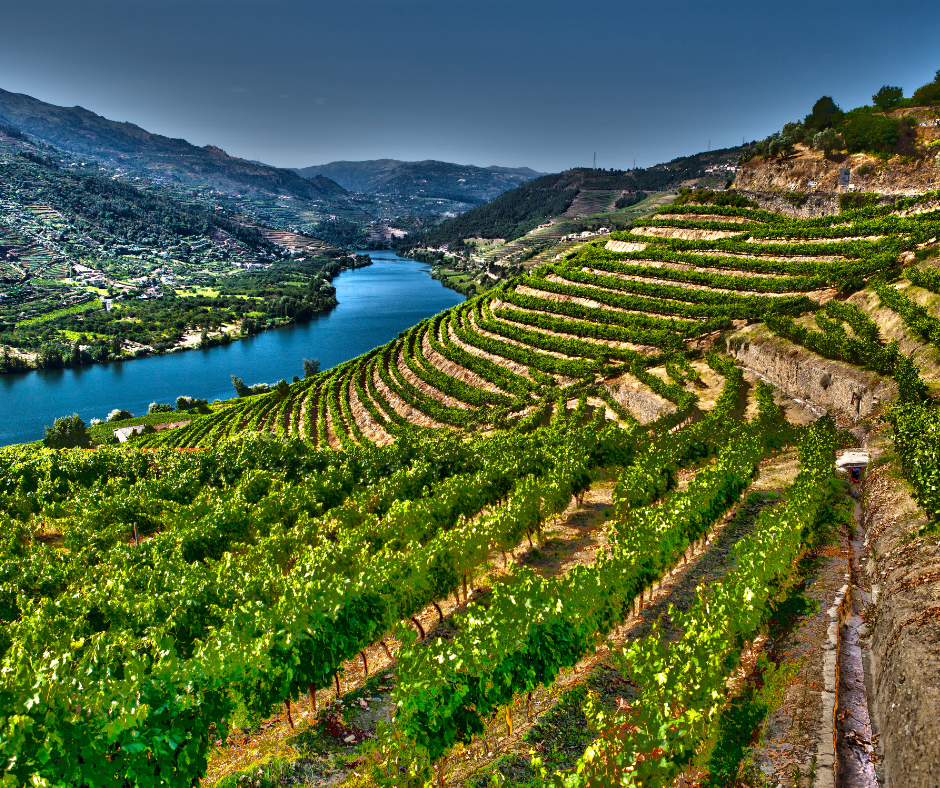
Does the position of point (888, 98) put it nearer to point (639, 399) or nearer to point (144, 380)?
point (639, 399)

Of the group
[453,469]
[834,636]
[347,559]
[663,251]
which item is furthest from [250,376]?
[834,636]

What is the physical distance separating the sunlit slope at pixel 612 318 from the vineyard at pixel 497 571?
2.32 feet

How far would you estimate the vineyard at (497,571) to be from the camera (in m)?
13.5

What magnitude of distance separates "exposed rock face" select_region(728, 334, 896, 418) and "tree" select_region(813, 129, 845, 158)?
48.4 metres

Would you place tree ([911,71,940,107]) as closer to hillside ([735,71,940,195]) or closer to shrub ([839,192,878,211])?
hillside ([735,71,940,195])

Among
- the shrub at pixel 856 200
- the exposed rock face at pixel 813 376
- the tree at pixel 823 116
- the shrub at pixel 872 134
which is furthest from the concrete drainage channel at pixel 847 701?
the tree at pixel 823 116

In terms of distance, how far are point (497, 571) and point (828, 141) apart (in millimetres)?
86607

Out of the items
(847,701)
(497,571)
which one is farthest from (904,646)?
(497,571)

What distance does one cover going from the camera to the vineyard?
13.5 m

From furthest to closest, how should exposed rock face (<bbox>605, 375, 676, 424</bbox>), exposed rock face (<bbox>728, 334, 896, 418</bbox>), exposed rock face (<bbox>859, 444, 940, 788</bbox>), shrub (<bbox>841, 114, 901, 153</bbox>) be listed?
shrub (<bbox>841, 114, 901, 153</bbox>), exposed rock face (<bbox>605, 375, 676, 424</bbox>), exposed rock face (<bbox>728, 334, 896, 418</bbox>), exposed rock face (<bbox>859, 444, 940, 788</bbox>)

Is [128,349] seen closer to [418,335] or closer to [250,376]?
[250,376]

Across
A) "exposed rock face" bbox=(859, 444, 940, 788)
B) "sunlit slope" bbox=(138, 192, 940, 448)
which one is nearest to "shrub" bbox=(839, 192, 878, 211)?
"sunlit slope" bbox=(138, 192, 940, 448)

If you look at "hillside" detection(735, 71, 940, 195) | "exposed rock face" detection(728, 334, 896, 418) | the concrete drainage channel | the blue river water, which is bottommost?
the blue river water

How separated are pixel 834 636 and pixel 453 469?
22950 mm
